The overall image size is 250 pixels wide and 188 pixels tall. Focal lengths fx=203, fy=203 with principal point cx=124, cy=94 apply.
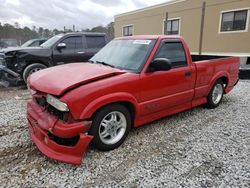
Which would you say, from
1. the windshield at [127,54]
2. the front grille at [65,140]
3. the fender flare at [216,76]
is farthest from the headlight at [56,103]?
the fender flare at [216,76]

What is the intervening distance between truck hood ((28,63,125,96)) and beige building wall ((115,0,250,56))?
1428 centimetres

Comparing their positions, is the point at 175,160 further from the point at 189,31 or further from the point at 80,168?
the point at 189,31

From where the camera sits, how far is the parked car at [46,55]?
6.73 metres

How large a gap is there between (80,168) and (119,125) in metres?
0.85

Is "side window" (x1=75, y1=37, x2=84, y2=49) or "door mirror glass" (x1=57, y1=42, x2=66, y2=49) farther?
"side window" (x1=75, y1=37, x2=84, y2=49)

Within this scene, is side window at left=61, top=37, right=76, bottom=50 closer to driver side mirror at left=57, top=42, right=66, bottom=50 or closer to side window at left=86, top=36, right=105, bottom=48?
driver side mirror at left=57, top=42, right=66, bottom=50

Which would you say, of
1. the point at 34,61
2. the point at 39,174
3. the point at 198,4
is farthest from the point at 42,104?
the point at 198,4

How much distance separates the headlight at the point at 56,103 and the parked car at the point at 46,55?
14.9 feet

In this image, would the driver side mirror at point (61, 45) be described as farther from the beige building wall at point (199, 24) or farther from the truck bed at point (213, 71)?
the beige building wall at point (199, 24)

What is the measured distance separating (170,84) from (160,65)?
58 cm

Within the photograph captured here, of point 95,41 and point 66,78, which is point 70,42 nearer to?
point 95,41

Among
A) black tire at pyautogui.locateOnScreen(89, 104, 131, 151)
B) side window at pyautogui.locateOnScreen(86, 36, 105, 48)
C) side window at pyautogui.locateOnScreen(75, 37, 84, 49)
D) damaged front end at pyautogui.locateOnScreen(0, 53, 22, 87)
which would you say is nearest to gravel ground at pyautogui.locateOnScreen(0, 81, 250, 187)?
black tire at pyautogui.locateOnScreen(89, 104, 131, 151)

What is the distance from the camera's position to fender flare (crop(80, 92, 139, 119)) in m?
2.63

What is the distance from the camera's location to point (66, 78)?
2.84m
